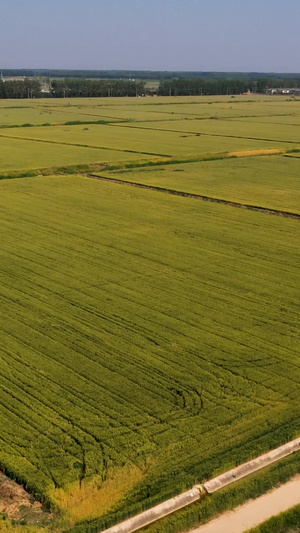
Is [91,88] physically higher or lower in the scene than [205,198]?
higher

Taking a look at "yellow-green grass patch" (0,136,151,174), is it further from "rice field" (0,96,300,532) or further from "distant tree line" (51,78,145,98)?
"distant tree line" (51,78,145,98)

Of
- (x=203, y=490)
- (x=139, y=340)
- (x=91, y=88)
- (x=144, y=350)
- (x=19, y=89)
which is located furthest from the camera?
(x=91, y=88)

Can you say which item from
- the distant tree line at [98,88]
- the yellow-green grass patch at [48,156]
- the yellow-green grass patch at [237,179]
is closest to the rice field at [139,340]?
the yellow-green grass patch at [237,179]

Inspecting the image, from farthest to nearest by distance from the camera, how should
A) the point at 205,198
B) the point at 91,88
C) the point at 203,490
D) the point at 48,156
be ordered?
the point at 91,88, the point at 48,156, the point at 205,198, the point at 203,490

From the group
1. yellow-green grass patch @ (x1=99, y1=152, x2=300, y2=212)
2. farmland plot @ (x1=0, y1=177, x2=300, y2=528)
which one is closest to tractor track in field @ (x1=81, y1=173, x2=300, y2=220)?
yellow-green grass patch @ (x1=99, y1=152, x2=300, y2=212)

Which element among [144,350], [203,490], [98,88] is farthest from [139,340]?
[98,88]

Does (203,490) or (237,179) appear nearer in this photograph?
(203,490)

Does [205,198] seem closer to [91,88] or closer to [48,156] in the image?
[48,156]

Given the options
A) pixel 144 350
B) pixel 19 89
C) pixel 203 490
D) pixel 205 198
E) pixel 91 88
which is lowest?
pixel 203 490

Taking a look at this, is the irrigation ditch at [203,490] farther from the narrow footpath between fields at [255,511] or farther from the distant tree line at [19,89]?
the distant tree line at [19,89]
